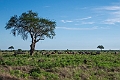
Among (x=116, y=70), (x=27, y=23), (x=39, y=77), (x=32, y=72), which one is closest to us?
(x=39, y=77)

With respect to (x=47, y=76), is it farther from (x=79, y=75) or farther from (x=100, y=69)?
(x=100, y=69)

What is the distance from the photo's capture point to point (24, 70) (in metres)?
22.7

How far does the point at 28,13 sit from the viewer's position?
51.0 m

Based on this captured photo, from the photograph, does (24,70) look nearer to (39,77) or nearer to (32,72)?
(32,72)

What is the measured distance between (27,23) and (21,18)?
1.78m

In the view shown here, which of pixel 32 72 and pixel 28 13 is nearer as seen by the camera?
pixel 32 72

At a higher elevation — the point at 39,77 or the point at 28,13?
the point at 28,13

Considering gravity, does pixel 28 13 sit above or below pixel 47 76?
above

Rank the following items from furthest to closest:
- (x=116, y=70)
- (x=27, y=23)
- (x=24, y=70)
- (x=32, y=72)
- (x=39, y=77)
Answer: (x=27, y=23)
(x=116, y=70)
(x=24, y=70)
(x=32, y=72)
(x=39, y=77)

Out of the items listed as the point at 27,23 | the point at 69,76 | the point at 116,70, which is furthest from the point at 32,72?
the point at 27,23

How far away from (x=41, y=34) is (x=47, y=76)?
1205 inches

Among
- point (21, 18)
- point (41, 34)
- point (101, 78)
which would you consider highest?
point (21, 18)

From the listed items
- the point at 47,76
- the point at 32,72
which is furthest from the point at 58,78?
the point at 32,72

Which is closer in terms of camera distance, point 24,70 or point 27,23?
point 24,70
